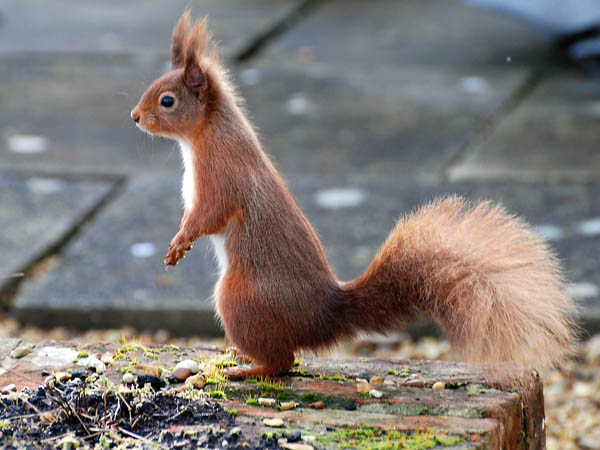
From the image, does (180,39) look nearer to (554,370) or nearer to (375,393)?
(375,393)

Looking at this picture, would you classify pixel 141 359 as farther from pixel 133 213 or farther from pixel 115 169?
pixel 115 169

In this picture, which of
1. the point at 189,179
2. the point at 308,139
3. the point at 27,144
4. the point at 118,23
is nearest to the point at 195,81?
the point at 189,179

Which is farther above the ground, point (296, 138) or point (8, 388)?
point (296, 138)

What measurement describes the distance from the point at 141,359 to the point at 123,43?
16.4 ft

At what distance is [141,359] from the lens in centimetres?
202

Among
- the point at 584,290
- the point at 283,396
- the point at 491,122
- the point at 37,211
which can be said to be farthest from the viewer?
the point at 491,122

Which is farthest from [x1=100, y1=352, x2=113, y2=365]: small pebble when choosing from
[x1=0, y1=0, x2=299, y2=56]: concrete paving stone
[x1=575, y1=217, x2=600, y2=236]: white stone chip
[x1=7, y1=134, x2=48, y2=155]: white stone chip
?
[x1=0, y1=0, x2=299, y2=56]: concrete paving stone

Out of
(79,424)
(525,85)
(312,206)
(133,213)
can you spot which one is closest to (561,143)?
(525,85)

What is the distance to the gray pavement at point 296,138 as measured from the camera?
12.2 ft

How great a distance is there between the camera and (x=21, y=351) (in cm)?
204

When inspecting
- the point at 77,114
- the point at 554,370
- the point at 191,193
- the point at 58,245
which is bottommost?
the point at 554,370

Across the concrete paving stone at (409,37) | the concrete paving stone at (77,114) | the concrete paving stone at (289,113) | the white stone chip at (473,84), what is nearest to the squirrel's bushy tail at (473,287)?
the concrete paving stone at (77,114)

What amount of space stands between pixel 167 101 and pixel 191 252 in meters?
2.07

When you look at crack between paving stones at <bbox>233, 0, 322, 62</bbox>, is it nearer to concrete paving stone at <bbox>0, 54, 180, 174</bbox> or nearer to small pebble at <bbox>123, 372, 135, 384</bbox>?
concrete paving stone at <bbox>0, 54, 180, 174</bbox>
